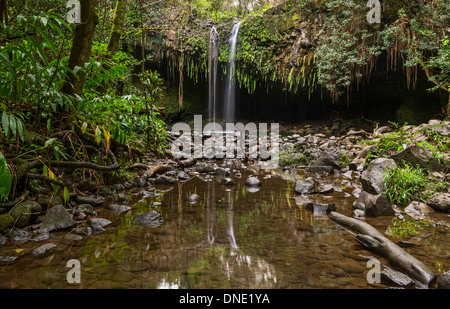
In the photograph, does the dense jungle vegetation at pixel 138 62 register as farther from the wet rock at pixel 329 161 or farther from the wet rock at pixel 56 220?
the wet rock at pixel 329 161

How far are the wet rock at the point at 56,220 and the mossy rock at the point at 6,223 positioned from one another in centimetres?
21

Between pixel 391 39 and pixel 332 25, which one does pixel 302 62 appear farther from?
pixel 391 39

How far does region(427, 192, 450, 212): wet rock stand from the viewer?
2.71m

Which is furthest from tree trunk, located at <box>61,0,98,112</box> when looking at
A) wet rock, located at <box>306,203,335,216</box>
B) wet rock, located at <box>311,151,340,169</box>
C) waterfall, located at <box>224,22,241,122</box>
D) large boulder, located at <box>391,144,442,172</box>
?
waterfall, located at <box>224,22,241,122</box>

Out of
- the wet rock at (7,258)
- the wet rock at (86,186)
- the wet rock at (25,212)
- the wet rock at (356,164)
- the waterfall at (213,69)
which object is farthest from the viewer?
the waterfall at (213,69)

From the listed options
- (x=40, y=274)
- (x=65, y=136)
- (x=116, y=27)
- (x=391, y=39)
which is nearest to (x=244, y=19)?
(x=391, y=39)

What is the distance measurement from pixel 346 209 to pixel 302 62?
7716 mm

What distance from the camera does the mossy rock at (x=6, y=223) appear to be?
1.94m

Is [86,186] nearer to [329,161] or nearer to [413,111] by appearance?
[329,161]

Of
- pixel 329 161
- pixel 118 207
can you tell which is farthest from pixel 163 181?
pixel 329 161

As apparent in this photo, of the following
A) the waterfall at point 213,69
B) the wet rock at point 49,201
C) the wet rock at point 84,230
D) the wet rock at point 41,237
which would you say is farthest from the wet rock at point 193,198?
the waterfall at point 213,69

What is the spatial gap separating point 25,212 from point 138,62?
3150 millimetres

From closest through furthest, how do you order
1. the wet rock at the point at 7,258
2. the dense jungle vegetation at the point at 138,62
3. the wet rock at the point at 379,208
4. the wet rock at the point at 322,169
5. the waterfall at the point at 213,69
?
the wet rock at the point at 7,258
the dense jungle vegetation at the point at 138,62
the wet rock at the point at 379,208
the wet rock at the point at 322,169
the waterfall at the point at 213,69

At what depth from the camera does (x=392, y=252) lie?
1664 mm
